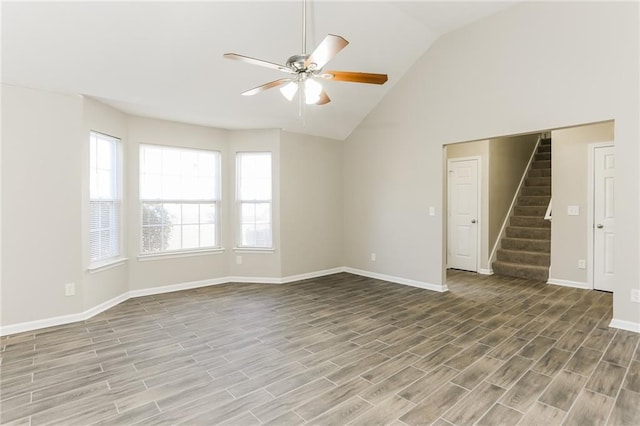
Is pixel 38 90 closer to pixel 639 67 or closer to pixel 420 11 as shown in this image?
pixel 420 11

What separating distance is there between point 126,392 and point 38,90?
3230 mm

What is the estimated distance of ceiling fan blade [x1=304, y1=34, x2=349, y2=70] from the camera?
2.08 m

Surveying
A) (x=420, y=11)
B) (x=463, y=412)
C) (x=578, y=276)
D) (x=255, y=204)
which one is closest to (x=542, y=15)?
(x=420, y=11)

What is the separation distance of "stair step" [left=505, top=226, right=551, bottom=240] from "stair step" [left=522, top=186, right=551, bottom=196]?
87 cm

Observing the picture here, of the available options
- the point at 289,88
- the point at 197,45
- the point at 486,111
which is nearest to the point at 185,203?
the point at 197,45

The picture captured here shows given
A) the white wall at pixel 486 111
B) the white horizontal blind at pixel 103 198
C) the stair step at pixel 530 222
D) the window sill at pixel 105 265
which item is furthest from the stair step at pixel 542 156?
the window sill at pixel 105 265

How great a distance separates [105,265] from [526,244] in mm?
6751

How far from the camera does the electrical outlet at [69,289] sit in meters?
3.57

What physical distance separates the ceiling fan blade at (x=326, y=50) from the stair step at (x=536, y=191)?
19.9ft

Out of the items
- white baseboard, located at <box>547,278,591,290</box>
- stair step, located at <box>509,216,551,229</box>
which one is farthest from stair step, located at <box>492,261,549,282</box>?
stair step, located at <box>509,216,551,229</box>

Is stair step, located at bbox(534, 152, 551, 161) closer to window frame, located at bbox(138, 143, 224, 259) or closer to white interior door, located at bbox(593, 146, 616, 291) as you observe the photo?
white interior door, located at bbox(593, 146, 616, 291)

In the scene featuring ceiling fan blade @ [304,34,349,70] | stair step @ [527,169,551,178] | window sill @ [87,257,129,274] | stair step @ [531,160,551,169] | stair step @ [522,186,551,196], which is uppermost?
ceiling fan blade @ [304,34,349,70]

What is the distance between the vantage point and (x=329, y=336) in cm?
318

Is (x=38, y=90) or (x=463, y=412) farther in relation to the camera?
(x=38, y=90)
